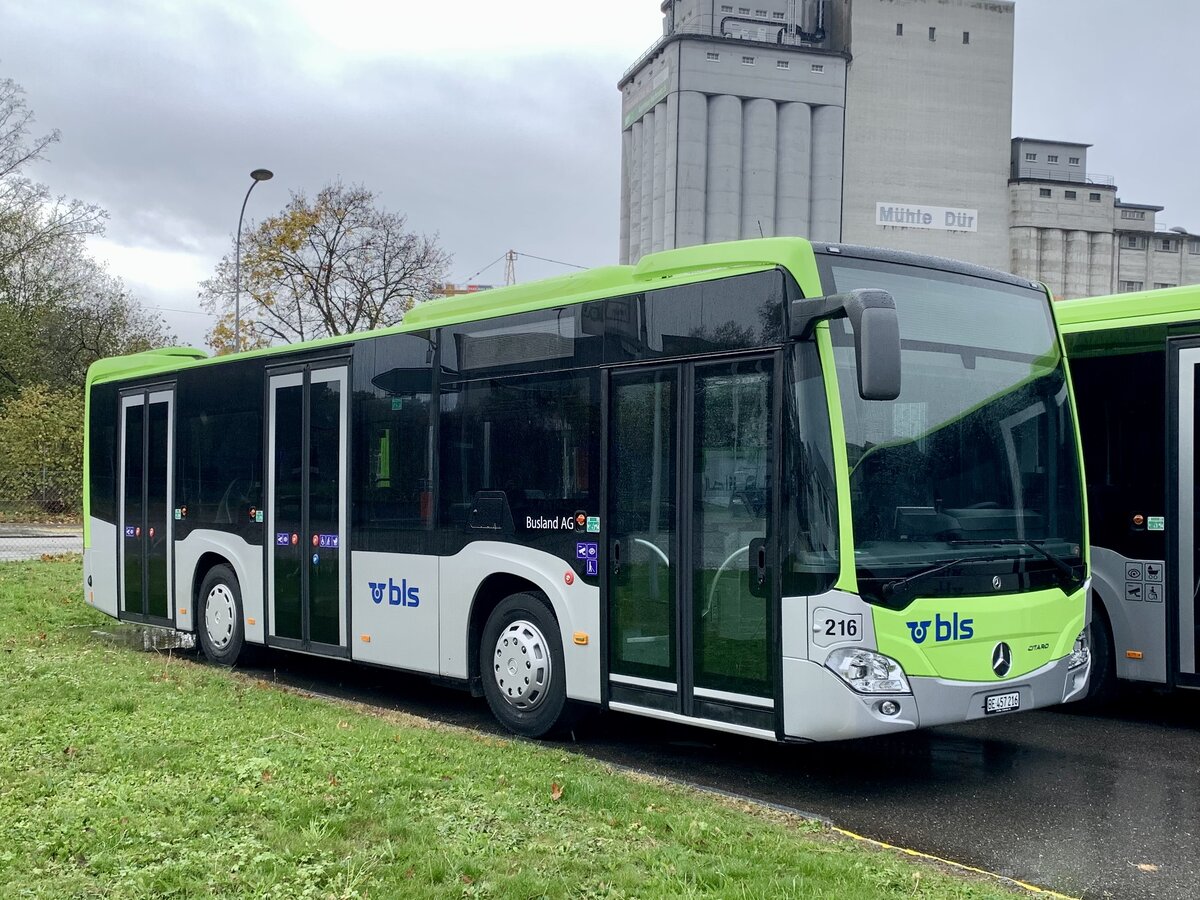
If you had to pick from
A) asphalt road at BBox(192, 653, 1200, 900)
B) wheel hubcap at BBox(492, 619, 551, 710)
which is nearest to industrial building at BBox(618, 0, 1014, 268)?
asphalt road at BBox(192, 653, 1200, 900)

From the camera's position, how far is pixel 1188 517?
360 inches

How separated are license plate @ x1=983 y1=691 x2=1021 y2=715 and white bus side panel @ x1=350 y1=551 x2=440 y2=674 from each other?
13.9ft

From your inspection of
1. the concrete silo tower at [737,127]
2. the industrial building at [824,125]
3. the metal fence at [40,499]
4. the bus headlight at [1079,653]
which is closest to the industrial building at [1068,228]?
the industrial building at [824,125]

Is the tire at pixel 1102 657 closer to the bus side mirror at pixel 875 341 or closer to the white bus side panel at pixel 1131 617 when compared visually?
the white bus side panel at pixel 1131 617

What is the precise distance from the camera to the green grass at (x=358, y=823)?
16.4 ft

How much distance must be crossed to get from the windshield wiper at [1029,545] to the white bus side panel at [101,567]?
10575 mm

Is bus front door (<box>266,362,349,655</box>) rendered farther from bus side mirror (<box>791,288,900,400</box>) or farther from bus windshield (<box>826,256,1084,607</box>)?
bus side mirror (<box>791,288,900,400</box>)

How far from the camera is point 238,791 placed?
20.3 feet

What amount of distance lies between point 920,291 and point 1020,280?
100 cm

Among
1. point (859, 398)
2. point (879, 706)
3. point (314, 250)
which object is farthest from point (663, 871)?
point (314, 250)

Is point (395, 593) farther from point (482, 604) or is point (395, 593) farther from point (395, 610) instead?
point (482, 604)

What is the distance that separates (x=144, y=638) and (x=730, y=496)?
10.2 meters

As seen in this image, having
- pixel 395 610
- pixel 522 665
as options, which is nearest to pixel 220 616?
pixel 395 610

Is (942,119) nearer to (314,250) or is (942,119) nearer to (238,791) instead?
(314,250)
